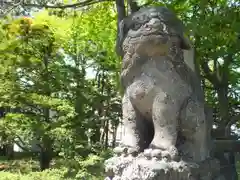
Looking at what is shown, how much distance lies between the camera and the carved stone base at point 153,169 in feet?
6.88

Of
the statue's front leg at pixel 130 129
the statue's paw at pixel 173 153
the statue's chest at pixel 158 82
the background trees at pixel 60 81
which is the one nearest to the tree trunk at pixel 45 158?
the background trees at pixel 60 81

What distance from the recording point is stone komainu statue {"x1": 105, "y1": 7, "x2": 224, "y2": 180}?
2.27 m

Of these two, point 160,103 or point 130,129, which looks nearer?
point 160,103

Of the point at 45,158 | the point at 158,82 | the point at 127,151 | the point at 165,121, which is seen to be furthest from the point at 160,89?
the point at 45,158

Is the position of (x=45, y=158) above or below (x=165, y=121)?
below

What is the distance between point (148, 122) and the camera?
8.39ft

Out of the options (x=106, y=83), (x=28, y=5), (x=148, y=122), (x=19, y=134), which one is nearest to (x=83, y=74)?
(x=106, y=83)

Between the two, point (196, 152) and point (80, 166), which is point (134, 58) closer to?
point (196, 152)

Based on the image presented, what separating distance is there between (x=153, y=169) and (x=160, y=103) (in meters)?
0.46

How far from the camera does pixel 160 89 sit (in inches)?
92.2

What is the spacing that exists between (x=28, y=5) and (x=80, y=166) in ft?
11.7

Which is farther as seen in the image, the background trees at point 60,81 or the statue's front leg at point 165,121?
the background trees at point 60,81

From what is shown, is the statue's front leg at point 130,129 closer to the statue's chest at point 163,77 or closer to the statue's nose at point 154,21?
the statue's chest at point 163,77

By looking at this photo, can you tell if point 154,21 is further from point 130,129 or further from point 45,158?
point 45,158
